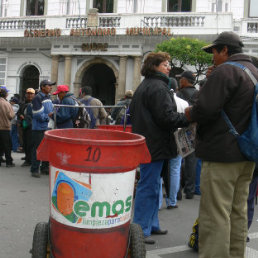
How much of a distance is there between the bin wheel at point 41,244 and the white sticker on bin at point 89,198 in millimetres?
255

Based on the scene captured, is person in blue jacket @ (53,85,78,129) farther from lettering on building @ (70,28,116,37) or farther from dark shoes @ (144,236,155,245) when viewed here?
lettering on building @ (70,28,116,37)

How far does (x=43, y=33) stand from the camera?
62.7ft

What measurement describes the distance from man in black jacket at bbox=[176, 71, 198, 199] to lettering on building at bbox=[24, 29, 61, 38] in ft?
45.6

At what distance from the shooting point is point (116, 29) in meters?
18.1

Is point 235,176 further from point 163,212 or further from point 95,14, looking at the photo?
point 95,14

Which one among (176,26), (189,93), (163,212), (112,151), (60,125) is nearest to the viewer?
(112,151)

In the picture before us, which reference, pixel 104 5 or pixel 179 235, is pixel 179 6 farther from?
pixel 179 235

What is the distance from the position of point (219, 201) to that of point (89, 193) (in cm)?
103

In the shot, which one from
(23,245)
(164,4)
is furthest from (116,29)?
(23,245)

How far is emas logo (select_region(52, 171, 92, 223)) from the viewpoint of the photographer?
2602mm

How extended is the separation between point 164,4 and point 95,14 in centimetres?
339

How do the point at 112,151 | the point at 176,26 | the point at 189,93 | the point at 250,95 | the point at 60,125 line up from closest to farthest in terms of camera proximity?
1. the point at 112,151
2. the point at 250,95
3. the point at 189,93
4. the point at 60,125
5. the point at 176,26

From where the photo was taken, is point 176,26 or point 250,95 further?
point 176,26

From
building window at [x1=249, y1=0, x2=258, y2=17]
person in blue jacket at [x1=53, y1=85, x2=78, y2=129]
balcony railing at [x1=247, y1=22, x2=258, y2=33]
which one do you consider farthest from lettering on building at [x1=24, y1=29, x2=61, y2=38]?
person in blue jacket at [x1=53, y1=85, x2=78, y2=129]
